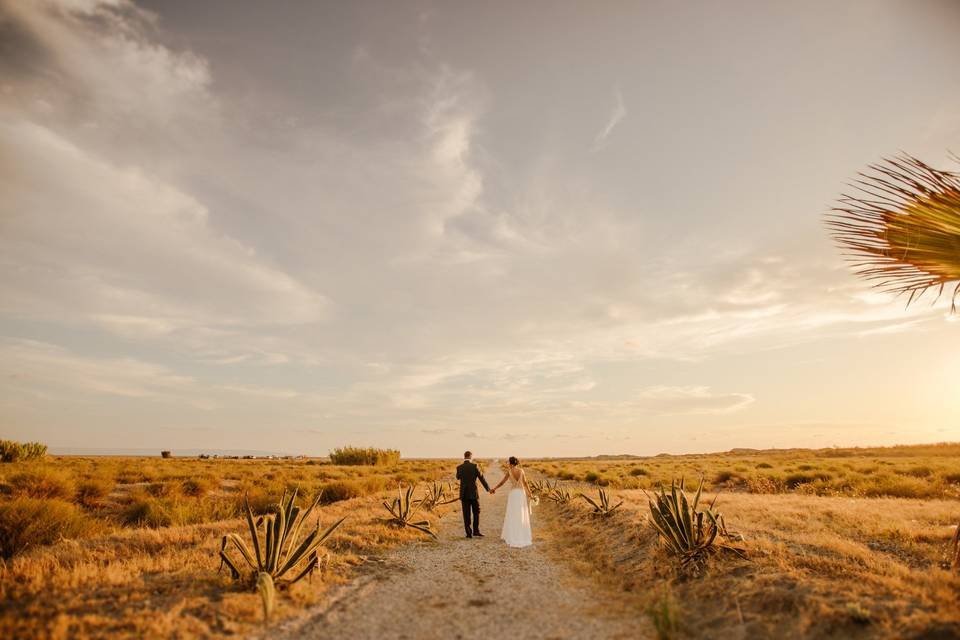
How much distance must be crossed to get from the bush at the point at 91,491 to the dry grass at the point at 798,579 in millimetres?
15590

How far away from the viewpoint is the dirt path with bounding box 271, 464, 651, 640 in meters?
5.19

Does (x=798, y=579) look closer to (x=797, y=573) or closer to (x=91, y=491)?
(x=797, y=573)

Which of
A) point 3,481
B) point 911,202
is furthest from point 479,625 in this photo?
point 3,481

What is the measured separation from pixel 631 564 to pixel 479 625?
3.57 meters

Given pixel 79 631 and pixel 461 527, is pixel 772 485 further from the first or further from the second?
pixel 79 631

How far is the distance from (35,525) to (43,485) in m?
7.36

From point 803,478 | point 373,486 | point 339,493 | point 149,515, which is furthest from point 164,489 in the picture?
point 803,478

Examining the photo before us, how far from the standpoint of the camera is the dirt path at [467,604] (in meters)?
5.19

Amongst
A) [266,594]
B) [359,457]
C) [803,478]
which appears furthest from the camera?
[359,457]

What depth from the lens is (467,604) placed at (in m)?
6.15

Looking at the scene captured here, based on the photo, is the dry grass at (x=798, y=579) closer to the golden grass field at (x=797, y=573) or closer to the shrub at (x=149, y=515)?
the golden grass field at (x=797, y=573)

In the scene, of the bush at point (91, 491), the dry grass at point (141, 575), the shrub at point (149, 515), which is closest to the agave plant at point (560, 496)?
the dry grass at point (141, 575)

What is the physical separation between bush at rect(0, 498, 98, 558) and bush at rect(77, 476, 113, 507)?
5.64 m

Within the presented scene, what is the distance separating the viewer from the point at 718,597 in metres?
5.73
